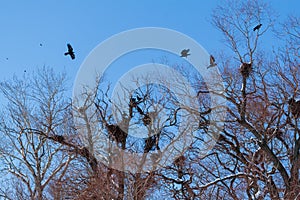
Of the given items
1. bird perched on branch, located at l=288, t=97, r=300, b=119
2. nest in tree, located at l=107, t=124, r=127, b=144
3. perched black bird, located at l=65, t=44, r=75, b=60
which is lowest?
nest in tree, located at l=107, t=124, r=127, b=144

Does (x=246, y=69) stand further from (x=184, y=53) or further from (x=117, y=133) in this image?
(x=117, y=133)

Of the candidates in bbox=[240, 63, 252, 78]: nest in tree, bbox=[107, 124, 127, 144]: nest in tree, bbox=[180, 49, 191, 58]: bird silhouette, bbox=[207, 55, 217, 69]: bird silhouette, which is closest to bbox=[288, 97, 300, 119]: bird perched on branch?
bbox=[240, 63, 252, 78]: nest in tree

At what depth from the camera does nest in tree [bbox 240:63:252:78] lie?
8844mm

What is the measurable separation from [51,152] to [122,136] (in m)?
3.91

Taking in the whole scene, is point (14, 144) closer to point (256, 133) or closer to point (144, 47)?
point (144, 47)

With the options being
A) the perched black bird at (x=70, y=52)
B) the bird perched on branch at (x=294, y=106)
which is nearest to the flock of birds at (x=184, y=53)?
the perched black bird at (x=70, y=52)

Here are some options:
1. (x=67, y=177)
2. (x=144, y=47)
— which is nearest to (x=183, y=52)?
(x=144, y=47)

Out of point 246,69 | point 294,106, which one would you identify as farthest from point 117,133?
point 294,106

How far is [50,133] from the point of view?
11.8 metres

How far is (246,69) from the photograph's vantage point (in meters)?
8.84

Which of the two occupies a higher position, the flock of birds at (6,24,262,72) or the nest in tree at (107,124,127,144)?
the flock of birds at (6,24,262,72)

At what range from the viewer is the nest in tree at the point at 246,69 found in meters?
8.84

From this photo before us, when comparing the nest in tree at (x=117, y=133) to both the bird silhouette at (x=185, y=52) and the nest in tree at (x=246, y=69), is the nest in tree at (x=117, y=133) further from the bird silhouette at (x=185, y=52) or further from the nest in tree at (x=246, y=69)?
the nest in tree at (x=246, y=69)

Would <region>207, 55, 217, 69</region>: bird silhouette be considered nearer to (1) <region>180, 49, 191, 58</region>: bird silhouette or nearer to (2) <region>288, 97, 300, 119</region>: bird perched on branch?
(1) <region>180, 49, 191, 58</region>: bird silhouette
